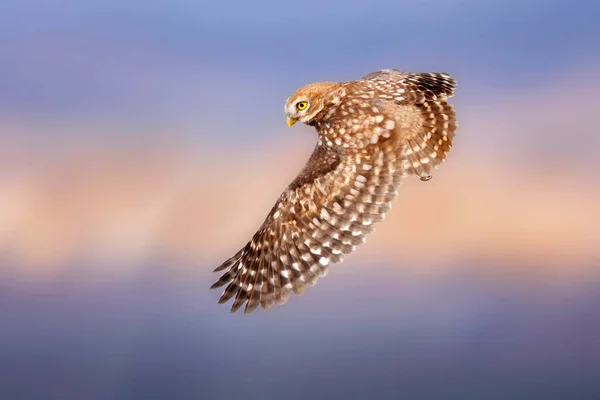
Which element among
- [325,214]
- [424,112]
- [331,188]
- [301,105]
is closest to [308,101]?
[301,105]

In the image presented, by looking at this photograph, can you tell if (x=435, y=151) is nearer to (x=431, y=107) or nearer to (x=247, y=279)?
(x=431, y=107)

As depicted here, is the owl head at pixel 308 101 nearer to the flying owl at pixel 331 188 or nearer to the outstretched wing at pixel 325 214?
the flying owl at pixel 331 188

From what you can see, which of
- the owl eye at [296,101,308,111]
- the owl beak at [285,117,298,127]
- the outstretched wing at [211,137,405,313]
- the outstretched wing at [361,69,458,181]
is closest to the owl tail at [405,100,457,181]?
the outstretched wing at [361,69,458,181]

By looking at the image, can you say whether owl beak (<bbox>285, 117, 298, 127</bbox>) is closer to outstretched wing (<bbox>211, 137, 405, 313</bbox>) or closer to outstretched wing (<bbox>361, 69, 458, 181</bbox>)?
outstretched wing (<bbox>211, 137, 405, 313</bbox>)

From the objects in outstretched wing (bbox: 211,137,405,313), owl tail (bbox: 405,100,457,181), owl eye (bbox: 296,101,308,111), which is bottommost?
outstretched wing (bbox: 211,137,405,313)

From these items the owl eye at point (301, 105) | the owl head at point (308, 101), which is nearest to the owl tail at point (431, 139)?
the owl head at point (308, 101)

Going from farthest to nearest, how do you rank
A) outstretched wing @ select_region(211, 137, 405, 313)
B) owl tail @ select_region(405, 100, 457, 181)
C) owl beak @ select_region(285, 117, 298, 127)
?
owl beak @ select_region(285, 117, 298, 127), owl tail @ select_region(405, 100, 457, 181), outstretched wing @ select_region(211, 137, 405, 313)
